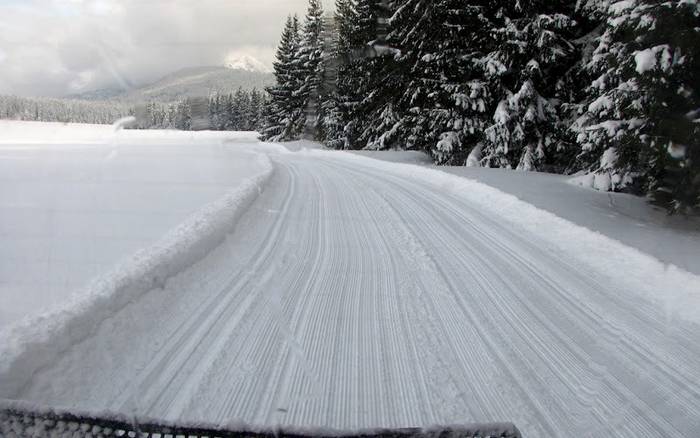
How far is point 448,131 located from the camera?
1909 cm

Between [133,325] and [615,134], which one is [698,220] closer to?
[615,134]

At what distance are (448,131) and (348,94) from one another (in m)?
17.9

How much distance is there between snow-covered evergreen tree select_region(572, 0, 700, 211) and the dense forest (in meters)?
0.02

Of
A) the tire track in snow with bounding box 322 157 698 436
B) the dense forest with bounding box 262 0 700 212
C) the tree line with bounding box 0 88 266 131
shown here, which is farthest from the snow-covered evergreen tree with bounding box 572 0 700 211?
the tree line with bounding box 0 88 266 131

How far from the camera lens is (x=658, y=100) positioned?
741cm

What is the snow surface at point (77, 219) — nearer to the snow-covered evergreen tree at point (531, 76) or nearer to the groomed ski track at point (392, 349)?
the groomed ski track at point (392, 349)

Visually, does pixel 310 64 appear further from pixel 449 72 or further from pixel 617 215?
pixel 617 215

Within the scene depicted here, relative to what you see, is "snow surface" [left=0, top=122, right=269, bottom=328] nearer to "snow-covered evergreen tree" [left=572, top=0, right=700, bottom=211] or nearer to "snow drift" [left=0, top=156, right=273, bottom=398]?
"snow drift" [left=0, top=156, right=273, bottom=398]

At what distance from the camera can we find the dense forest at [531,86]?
729cm

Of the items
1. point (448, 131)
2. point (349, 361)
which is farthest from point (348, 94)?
point (349, 361)

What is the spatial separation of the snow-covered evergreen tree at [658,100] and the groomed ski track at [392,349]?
340cm

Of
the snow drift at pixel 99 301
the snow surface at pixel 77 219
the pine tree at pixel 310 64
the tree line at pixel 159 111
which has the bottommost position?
the snow surface at pixel 77 219

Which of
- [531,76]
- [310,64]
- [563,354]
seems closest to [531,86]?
[531,76]

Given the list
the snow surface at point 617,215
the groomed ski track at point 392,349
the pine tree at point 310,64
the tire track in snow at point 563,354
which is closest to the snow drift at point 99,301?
the groomed ski track at point 392,349
